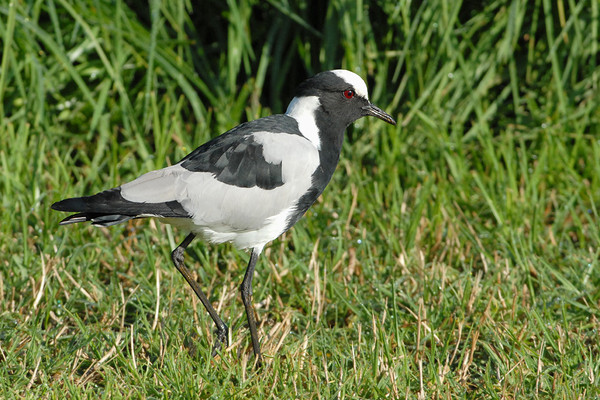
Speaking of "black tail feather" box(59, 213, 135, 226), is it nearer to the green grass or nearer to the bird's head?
the green grass

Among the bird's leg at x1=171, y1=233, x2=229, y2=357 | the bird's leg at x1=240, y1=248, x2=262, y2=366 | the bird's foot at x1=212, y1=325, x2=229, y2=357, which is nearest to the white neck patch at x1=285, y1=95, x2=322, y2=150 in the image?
the bird's leg at x1=240, y1=248, x2=262, y2=366

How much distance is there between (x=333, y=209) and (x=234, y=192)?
128 centimetres

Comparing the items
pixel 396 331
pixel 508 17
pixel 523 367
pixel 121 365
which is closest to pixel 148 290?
pixel 121 365

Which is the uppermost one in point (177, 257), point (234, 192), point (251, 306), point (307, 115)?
point (307, 115)

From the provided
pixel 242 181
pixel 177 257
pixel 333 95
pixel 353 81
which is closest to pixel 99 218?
pixel 177 257

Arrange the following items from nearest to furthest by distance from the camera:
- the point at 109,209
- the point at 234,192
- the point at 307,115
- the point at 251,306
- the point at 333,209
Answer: the point at 109,209
the point at 234,192
the point at 251,306
the point at 307,115
the point at 333,209

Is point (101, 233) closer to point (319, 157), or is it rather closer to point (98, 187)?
point (98, 187)

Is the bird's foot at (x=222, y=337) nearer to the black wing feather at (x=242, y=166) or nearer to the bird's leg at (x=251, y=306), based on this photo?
the bird's leg at (x=251, y=306)

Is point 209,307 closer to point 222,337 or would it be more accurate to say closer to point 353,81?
point 222,337

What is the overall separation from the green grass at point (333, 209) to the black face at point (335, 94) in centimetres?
68

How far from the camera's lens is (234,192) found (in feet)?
10.0

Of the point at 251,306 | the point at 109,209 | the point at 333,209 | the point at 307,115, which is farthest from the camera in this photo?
the point at 333,209

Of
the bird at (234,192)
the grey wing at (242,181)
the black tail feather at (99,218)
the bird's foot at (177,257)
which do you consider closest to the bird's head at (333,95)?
the bird at (234,192)

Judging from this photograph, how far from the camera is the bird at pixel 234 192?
2.95 m
